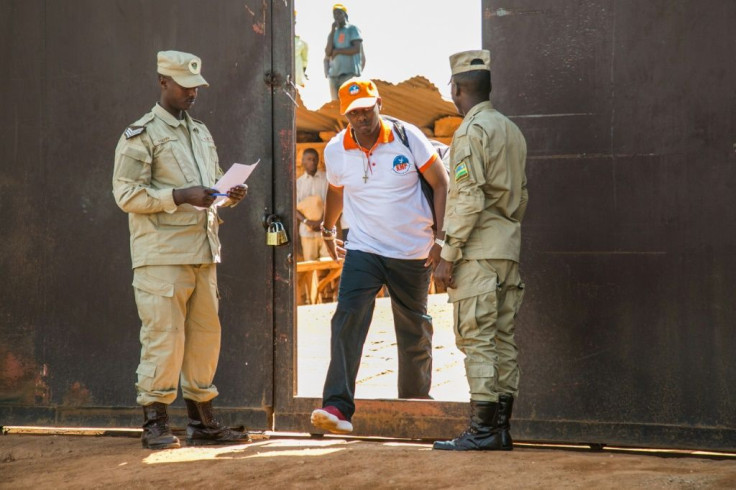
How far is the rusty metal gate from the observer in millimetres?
5383

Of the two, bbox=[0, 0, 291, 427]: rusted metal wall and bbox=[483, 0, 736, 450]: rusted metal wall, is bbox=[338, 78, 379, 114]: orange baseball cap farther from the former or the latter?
bbox=[483, 0, 736, 450]: rusted metal wall

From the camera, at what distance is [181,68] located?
5477mm

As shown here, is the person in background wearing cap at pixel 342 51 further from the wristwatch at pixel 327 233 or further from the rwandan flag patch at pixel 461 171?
the rwandan flag patch at pixel 461 171

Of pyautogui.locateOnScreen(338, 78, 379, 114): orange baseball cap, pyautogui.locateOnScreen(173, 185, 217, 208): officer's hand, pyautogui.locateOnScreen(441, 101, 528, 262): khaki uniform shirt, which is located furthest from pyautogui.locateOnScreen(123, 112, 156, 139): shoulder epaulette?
pyautogui.locateOnScreen(441, 101, 528, 262): khaki uniform shirt

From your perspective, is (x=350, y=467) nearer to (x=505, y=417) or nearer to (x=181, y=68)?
(x=505, y=417)

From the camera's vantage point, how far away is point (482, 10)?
5.69 meters

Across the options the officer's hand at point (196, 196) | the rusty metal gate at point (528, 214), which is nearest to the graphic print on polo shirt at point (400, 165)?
the rusty metal gate at point (528, 214)

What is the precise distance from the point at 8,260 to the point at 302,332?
4641 mm

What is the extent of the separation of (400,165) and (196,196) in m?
1.25

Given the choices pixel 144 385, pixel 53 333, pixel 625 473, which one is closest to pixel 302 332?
pixel 53 333

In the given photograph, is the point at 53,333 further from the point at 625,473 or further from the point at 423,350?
the point at 625,473

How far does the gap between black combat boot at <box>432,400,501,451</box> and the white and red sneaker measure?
613 mm

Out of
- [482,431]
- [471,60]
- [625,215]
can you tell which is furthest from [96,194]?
[625,215]

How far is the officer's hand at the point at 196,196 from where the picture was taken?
5.29 m
